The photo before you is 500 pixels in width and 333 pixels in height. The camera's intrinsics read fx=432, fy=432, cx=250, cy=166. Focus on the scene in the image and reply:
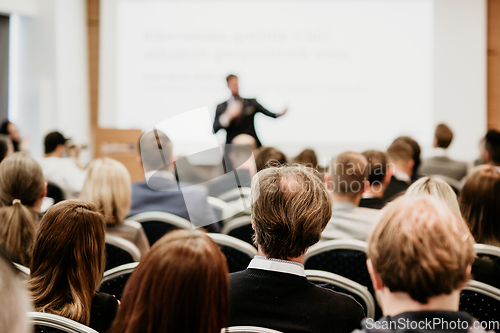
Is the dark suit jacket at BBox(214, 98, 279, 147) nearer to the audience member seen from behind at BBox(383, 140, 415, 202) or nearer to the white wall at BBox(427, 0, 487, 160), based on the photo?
the audience member seen from behind at BBox(383, 140, 415, 202)

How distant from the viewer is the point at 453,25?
21.2ft

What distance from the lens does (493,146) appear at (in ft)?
12.4

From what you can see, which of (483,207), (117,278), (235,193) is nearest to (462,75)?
(235,193)

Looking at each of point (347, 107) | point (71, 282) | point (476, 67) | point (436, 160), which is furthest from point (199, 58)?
point (71, 282)

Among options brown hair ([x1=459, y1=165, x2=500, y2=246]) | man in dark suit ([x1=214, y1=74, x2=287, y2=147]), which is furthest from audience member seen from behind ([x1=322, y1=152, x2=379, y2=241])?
man in dark suit ([x1=214, y1=74, x2=287, y2=147])

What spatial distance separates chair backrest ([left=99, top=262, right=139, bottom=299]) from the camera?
1.44 meters

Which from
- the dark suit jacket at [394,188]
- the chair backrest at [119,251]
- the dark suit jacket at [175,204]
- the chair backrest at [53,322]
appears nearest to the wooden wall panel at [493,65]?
the dark suit jacket at [394,188]

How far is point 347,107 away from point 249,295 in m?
5.59

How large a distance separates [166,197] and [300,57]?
4433 millimetres

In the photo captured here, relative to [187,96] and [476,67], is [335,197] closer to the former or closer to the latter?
[187,96]

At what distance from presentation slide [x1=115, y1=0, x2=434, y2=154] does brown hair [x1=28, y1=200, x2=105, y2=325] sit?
206 inches

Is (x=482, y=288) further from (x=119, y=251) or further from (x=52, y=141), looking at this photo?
(x=52, y=141)

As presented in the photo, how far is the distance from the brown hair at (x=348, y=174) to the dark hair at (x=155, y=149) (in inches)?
35.8

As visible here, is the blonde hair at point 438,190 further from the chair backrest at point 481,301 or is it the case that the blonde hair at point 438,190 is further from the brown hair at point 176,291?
the brown hair at point 176,291
